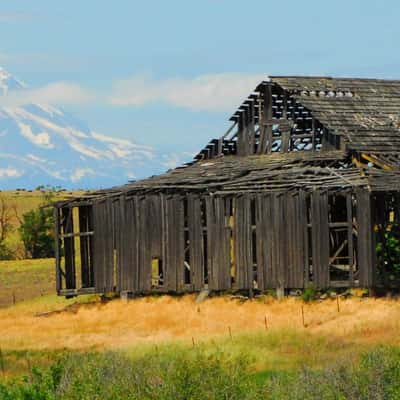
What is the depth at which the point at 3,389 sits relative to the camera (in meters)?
21.7

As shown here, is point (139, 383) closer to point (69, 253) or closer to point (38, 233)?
point (69, 253)

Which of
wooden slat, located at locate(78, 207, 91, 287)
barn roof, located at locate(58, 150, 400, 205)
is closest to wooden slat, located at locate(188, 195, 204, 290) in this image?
barn roof, located at locate(58, 150, 400, 205)

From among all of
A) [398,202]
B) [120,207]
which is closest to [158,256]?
[120,207]

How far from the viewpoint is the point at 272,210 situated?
41750 mm

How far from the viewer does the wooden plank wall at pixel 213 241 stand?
134 feet

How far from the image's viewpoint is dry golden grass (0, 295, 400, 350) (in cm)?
3491

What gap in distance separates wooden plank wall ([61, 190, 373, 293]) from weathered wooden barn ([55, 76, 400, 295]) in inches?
1.4

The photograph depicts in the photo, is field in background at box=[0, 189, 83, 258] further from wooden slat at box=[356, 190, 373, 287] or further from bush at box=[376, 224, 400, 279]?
wooden slat at box=[356, 190, 373, 287]

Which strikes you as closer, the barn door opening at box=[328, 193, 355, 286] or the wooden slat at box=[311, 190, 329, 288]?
the barn door opening at box=[328, 193, 355, 286]

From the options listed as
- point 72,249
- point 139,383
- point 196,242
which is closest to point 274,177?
point 196,242

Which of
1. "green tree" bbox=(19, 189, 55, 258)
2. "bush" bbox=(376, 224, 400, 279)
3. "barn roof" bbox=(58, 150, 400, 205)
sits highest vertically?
"barn roof" bbox=(58, 150, 400, 205)

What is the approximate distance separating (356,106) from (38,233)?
104ft

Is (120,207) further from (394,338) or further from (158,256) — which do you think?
(394,338)

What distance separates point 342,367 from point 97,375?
455 cm
